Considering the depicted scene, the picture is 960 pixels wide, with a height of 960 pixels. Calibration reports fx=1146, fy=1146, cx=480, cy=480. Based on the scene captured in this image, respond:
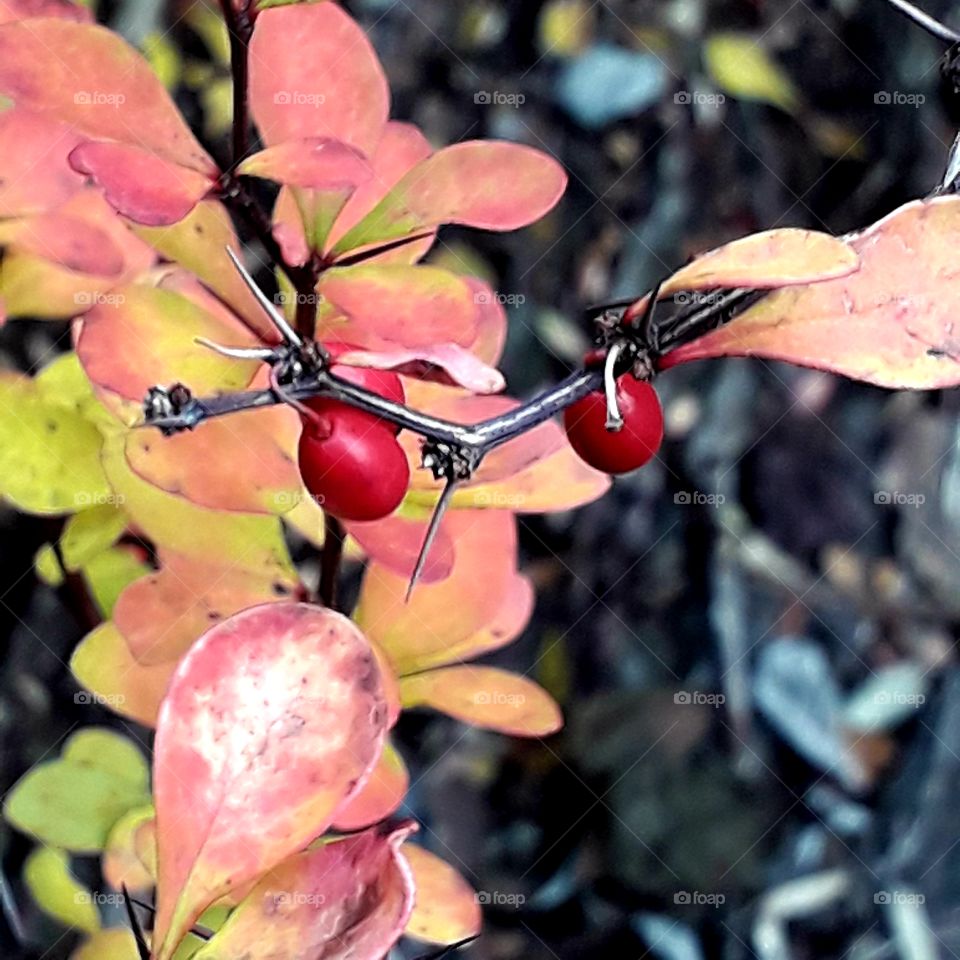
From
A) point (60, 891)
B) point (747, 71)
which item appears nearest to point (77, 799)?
point (60, 891)

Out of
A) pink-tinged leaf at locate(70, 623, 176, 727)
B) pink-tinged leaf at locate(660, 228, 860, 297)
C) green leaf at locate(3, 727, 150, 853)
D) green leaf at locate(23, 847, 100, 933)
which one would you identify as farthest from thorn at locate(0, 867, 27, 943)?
pink-tinged leaf at locate(660, 228, 860, 297)

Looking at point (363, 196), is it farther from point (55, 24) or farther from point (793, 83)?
point (793, 83)

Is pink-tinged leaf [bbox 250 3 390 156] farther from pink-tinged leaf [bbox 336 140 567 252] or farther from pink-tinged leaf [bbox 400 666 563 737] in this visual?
pink-tinged leaf [bbox 400 666 563 737]

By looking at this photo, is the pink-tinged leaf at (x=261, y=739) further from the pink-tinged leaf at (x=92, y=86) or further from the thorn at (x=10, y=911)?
the thorn at (x=10, y=911)

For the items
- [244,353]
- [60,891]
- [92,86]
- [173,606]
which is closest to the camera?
[244,353]

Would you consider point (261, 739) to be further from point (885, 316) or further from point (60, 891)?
point (60, 891)

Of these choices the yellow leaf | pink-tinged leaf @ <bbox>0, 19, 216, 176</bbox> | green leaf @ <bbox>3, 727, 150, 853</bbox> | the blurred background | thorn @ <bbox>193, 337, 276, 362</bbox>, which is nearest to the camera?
thorn @ <bbox>193, 337, 276, 362</bbox>

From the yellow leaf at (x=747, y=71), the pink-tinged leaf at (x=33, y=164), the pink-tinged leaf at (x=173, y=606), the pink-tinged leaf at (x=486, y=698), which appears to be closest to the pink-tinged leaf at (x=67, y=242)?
the pink-tinged leaf at (x=33, y=164)
